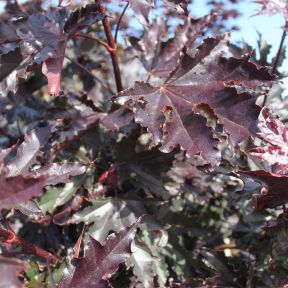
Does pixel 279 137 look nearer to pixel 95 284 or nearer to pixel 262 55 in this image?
pixel 95 284

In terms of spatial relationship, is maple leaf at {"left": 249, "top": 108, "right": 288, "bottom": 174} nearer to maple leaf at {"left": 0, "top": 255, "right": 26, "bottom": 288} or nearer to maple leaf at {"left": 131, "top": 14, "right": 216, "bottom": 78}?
maple leaf at {"left": 131, "top": 14, "right": 216, "bottom": 78}

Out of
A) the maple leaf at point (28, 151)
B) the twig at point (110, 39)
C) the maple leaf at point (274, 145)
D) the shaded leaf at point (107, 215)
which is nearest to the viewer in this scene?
the maple leaf at point (274, 145)

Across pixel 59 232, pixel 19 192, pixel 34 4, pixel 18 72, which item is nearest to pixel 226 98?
pixel 18 72

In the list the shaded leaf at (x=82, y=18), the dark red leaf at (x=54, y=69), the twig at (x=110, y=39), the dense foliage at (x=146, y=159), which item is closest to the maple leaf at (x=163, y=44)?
the dense foliage at (x=146, y=159)

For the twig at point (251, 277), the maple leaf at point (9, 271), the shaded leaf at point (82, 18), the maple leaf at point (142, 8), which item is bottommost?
the twig at point (251, 277)

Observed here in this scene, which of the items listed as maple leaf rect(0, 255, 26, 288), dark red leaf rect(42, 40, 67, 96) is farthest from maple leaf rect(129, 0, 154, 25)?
maple leaf rect(0, 255, 26, 288)

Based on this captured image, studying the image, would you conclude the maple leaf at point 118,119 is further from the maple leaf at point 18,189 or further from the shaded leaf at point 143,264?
the maple leaf at point 18,189

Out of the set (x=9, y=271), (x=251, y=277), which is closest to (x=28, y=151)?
(x=9, y=271)

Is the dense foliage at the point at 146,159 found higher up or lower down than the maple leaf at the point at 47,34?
lower down
